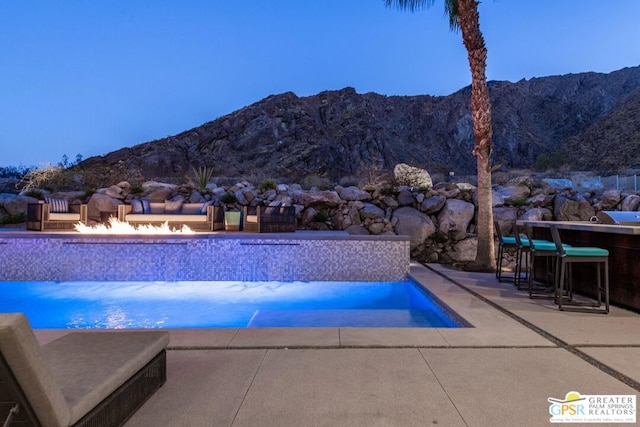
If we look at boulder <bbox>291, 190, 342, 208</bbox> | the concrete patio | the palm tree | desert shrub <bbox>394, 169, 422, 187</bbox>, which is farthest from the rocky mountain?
the concrete patio

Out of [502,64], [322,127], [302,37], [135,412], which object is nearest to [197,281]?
[135,412]

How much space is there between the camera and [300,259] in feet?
22.0

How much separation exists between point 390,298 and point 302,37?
45707 mm

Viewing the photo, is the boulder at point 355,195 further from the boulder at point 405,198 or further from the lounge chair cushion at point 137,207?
the lounge chair cushion at point 137,207

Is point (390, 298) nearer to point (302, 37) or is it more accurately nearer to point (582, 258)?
point (582, 258)

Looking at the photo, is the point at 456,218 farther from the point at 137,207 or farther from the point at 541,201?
the point at 137,207

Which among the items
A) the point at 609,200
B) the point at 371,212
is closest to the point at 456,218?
the point at 371,212

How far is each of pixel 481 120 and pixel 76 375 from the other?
7.13 m

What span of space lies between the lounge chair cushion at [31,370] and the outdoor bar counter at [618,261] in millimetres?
4532

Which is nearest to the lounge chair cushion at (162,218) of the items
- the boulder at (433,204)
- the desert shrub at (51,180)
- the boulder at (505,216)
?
the desert shrub at (51,180)

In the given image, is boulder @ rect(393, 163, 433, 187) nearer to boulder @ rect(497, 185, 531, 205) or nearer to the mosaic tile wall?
boulder @ rect(497, 185, 531, 205)

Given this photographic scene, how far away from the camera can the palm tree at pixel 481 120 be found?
7.09 metres

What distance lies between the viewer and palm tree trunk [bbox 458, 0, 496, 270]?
23.3ft

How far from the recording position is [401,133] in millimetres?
38125
